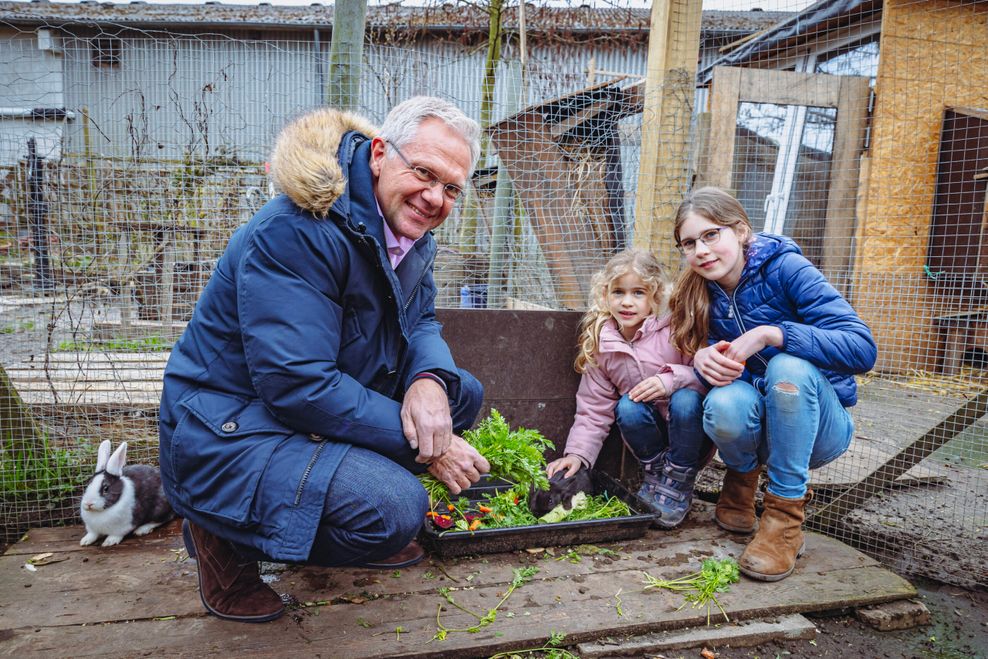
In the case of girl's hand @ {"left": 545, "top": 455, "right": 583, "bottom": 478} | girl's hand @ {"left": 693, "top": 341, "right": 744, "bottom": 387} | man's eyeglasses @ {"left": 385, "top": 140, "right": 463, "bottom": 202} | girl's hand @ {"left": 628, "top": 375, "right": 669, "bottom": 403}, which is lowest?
girl's hand @ {"left": 545, "top": 455, "right": 583, "bottom": 478}

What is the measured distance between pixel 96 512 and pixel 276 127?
90.1 inches

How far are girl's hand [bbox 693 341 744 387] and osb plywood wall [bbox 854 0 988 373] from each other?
15.0 feet

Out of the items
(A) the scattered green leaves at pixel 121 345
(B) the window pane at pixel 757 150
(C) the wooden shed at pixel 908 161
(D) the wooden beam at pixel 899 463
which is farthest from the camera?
(B) the window pane at pixel 757 150

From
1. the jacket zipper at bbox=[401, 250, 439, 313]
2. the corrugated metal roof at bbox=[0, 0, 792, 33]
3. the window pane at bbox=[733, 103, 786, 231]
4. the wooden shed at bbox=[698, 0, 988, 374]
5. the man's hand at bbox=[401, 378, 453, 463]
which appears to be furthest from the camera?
the corrugated metal roof at bbox=[0, 0, 792, 33]

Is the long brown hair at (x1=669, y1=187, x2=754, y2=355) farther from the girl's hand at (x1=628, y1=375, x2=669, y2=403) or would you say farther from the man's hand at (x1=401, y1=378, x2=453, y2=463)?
the man's hand at (x1=401, y1=378, x2=453, y2=463)

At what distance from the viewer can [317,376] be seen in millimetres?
1742

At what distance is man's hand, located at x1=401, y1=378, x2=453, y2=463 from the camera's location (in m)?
1.90

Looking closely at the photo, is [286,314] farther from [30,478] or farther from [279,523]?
[30,478]

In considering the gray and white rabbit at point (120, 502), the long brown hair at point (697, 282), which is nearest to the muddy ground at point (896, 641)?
the long brown hair at point (697, 282)

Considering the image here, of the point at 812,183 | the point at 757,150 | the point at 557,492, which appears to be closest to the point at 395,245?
the point at 557,492

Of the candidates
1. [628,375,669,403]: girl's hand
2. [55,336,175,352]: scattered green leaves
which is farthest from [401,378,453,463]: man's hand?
[55,336,175,352]: scattered green leaves

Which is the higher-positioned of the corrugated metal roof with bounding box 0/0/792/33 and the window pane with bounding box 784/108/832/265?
the corrugated metal roof with bounding box 0/0/792/33

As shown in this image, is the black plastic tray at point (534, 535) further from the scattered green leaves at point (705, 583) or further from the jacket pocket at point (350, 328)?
the jacket pocket at point (350, 328)

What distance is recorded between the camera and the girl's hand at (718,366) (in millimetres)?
2471
